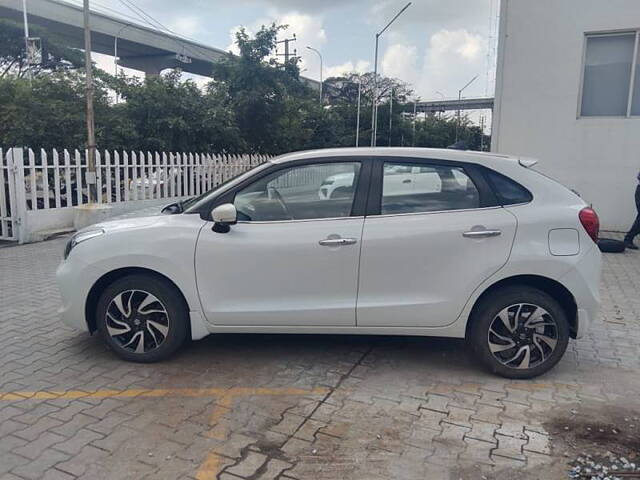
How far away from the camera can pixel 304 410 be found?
3.52 m

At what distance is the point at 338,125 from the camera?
3594 centimetres

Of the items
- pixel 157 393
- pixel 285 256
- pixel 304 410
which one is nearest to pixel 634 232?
pixel 285 256

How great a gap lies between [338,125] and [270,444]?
3403 cm

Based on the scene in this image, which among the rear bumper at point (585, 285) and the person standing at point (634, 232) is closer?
the rear bumper at point (585, 285)

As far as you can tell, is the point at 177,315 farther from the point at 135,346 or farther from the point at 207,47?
the point at 207,47

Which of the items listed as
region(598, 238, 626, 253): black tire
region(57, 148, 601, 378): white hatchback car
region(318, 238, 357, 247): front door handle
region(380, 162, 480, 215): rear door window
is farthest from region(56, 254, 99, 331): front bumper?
region(598, 238, 626, 253): black tire

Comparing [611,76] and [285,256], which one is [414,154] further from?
[611,76]

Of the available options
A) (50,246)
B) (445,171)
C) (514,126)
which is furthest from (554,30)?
(50,246)

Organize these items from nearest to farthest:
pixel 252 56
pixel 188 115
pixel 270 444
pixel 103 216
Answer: pixel 270 444
pixel 103 216
pixel 188 115
pixel 252 56

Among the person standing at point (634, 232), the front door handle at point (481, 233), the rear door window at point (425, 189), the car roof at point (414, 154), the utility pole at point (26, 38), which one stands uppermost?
the utility pole at point (26, 38)

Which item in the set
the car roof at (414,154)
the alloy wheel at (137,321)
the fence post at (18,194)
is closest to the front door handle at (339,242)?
the car roof at (414,154)

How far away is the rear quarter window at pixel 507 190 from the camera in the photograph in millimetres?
3986

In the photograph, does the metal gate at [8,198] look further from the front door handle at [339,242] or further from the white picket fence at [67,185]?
the front door handle at [339,242]

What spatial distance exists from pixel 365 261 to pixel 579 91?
9133mm
